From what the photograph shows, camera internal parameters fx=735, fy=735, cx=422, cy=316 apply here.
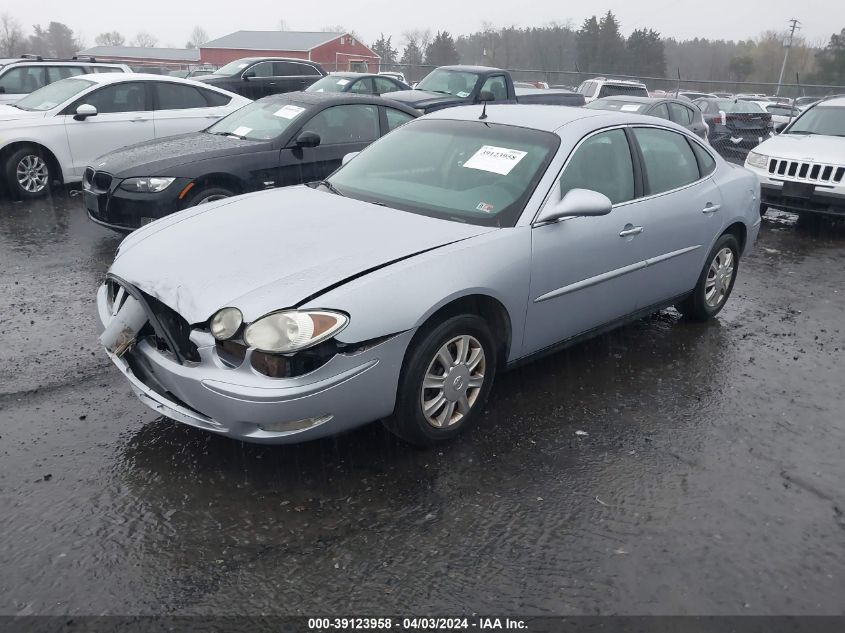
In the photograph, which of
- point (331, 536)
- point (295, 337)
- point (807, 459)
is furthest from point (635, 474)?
point (295, 337)

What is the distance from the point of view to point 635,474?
365 cm

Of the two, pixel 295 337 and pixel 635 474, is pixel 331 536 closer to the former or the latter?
pixel 295 337

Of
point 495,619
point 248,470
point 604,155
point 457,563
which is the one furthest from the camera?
point 604,155

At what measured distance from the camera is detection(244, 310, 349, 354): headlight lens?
10.1 feet

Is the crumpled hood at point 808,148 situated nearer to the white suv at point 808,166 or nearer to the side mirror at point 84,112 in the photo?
the white suv at point 808,166

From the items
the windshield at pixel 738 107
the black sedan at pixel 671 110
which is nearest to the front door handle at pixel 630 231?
the black sedan at pixel 671 110

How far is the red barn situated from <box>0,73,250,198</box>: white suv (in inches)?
2300

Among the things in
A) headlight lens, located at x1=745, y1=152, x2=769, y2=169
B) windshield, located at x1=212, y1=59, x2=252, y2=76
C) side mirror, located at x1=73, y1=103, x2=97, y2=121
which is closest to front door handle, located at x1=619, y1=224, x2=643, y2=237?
headlight lens, located at x1=745, y1=152, x2=769, y2=169

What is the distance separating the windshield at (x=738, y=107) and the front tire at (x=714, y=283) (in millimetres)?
13629

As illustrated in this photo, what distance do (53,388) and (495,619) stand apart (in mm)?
2953

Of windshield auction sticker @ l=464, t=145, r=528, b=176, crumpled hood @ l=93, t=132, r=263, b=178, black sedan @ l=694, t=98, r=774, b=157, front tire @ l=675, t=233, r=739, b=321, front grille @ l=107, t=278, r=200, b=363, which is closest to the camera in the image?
front grille @ l=107, t=278, r=200, b=363

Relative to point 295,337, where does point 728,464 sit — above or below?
below

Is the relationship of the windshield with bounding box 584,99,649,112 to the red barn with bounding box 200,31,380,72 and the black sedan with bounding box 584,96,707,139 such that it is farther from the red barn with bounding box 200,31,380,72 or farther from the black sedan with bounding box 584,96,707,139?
the red barn with bounding box 200,31,380,72

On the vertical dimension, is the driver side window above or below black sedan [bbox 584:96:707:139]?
above
